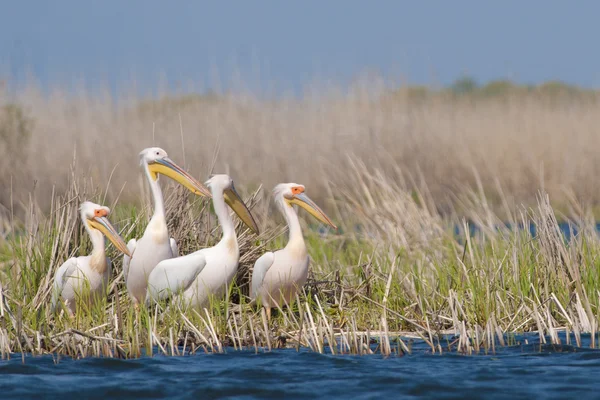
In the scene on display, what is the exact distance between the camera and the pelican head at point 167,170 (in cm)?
612

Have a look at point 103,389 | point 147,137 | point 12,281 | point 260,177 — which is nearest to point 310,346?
point 103,389

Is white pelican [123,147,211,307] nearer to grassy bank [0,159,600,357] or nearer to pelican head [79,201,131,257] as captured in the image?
pelican head [79,201,131,257]

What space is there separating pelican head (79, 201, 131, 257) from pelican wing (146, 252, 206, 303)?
24 centimetres

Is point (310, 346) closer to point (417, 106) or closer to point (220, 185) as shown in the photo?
point (220, 185)

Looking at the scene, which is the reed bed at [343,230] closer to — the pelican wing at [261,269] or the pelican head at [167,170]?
the pelican wing at [261,269]

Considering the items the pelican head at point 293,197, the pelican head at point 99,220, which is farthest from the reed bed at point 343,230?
the pelican head at point 293,197

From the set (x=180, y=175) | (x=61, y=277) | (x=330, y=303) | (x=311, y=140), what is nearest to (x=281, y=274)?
(x=330, y=303)

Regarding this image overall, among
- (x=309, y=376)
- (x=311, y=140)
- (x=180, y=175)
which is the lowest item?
(x=309, y=376)

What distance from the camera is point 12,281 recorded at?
6.29 metres

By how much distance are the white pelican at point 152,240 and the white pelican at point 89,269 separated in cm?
16

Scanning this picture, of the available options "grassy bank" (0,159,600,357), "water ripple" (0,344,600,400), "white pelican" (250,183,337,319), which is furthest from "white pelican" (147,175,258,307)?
"water ripple" (0,344,600,400)

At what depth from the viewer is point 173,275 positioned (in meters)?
5.73

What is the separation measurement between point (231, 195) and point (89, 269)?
105 centimetres

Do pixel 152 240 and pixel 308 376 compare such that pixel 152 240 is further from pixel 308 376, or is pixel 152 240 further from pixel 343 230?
pixel 343 230
